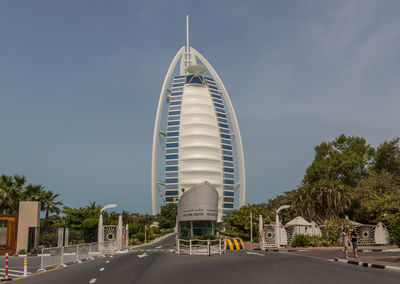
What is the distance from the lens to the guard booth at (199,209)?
4328cm

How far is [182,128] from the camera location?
400 feet

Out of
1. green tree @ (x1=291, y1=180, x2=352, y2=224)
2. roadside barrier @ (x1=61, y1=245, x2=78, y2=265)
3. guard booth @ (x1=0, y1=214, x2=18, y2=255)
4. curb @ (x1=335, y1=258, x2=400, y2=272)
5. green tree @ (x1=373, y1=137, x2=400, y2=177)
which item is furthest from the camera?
green tree @ (x1=373, y1=137, x2=400, y2=177)

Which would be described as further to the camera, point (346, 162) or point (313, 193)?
point (346, 162)

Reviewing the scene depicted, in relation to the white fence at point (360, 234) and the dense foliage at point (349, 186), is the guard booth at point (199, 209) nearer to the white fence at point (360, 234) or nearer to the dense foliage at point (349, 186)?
the white fence at point (360, 234)

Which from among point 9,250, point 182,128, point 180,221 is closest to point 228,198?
point 182,128

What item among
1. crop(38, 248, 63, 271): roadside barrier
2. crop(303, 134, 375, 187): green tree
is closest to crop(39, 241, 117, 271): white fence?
crop(38, 248, 63, 271): roadside barrier

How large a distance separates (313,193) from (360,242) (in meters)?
12.2

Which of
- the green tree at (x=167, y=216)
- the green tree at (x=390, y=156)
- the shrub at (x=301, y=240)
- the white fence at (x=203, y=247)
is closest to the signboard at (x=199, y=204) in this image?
the shrub at (x=301, y=240)

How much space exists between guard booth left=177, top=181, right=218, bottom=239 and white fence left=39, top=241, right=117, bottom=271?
10430 millimetres

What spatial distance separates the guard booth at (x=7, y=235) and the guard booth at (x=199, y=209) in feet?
53.2

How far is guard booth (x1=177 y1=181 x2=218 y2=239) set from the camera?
142 feet

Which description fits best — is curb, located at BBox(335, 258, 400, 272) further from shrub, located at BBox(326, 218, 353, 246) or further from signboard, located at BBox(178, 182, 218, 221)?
signboard, located at BBox(178, 182, 218, 221)

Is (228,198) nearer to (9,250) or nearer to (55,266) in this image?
(9,250)

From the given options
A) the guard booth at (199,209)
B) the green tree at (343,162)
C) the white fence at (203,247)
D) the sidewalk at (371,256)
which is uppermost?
the green tree at (343,162)
